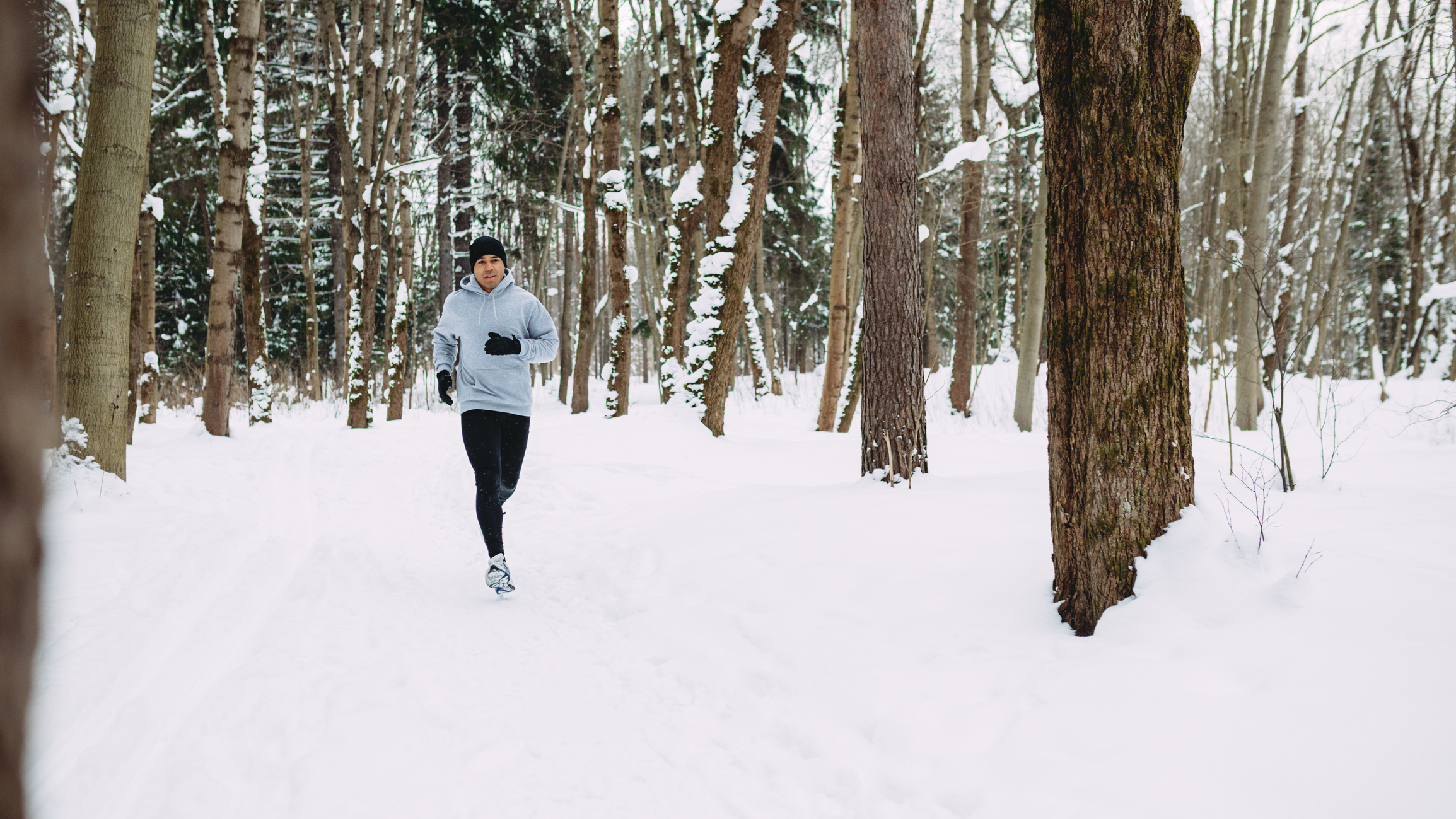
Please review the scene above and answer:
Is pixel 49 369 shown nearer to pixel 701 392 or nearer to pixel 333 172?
pixel 701 392

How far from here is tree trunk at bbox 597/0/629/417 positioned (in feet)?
33.4

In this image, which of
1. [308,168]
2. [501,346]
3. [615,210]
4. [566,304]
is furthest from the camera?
[566,304]

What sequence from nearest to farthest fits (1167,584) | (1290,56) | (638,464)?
(1167,584) < (638,464) < (1290,56)

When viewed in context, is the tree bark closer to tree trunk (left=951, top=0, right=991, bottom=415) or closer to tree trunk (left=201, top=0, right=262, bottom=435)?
tree trunk (left=201, top=0, right=262, bottom=435)

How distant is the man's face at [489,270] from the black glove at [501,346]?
0.41 meters

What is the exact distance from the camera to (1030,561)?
11.1 feet

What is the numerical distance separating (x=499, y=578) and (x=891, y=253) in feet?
11.1

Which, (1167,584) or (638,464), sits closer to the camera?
(1167,584)

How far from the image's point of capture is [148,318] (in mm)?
9875

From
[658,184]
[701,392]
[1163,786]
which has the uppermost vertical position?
[658,184]

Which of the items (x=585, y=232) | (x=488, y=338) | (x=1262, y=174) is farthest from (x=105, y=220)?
(x=1262, y=174)

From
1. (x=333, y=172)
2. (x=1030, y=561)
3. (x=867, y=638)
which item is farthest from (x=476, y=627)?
(x=333, y=172)

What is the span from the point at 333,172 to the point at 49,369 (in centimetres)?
1492

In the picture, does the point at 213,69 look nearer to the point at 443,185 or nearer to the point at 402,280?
the point at 402,280
